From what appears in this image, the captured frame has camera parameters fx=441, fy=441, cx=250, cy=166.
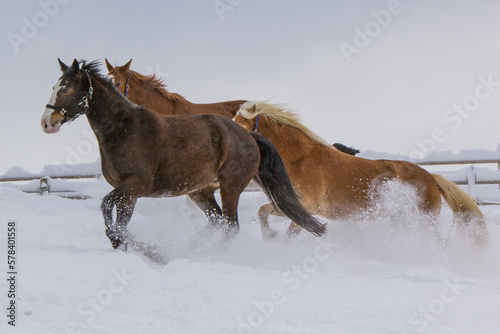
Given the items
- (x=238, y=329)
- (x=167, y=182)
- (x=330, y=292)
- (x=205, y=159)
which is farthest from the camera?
(x=205, y=159)

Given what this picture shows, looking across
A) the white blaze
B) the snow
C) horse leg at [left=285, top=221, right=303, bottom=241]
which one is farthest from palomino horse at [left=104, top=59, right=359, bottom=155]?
the snow

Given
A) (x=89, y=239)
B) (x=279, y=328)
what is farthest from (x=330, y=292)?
(x=89, y=239)

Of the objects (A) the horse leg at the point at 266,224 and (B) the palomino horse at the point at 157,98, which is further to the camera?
(B) the palomino horse at the point at 157,98

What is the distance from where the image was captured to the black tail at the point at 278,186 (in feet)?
14.8

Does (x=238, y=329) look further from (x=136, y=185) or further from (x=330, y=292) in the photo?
(x=136, y=185)

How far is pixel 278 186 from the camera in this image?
4.66 m

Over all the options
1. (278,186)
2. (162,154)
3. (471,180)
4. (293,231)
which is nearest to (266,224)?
(293,231)

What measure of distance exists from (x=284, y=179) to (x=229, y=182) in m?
0.63

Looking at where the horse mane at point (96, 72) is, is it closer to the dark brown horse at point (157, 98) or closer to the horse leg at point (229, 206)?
the horse leg at point (229, 206)

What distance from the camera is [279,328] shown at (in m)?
2.07

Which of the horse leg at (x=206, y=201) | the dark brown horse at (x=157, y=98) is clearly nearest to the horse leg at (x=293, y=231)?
the horse leg at (x=206, y=201)

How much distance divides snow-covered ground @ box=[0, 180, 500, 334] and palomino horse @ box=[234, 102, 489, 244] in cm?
44

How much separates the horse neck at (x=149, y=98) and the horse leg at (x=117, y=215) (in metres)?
2.84

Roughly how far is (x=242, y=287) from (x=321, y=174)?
265 cm
